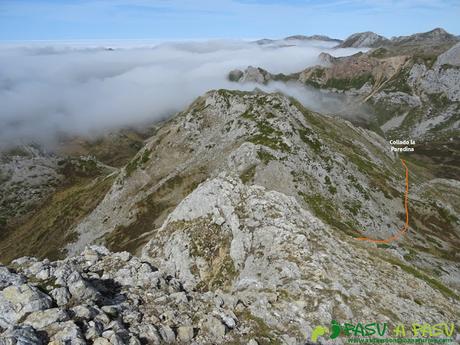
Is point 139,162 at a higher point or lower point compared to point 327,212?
lower

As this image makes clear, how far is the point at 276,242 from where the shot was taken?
39.2 metres

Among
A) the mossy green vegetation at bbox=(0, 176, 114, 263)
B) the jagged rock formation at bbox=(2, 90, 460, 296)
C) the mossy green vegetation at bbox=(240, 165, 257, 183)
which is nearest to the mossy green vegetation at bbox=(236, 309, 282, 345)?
the jagged rock formation at bbox=(2, 90, 460, 296)

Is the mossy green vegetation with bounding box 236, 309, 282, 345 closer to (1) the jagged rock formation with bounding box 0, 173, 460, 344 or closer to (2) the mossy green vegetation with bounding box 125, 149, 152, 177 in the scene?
(1) the jagged rock formation with bounding box 0, 173, 460, 344

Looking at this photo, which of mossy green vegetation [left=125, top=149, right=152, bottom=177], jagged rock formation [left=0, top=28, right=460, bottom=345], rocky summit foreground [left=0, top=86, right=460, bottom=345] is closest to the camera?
rocky summit foreground [left=0, top=86, right=460, bottom=345]

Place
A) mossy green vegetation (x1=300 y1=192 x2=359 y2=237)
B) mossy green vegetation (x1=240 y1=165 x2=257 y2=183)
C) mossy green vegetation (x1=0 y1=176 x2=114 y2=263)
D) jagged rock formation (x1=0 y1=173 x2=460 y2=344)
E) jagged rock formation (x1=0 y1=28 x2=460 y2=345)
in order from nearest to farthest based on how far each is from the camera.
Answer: jagged rock formation (x1=0 y1=173 x2=460 y2=344) < jagged rock formation (x1=0 y1=28 x2=460 y2=345) < mossy green vegetation (x1=300 y1=192 x2=359 y2=237) < mossy green vegetation (x1=240 y1=165 x2=257 y2=183) < mossy green vegetation (x1=0 y1=176 x2=114 y2=263)

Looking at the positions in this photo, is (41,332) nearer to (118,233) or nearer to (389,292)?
(389,292)

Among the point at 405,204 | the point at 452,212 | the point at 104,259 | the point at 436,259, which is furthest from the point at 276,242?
the point at 452,212

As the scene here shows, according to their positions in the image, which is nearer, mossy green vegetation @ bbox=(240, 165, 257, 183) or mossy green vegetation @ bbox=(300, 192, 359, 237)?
mossy green vegetation @ bbox=(300, 192, 359, 237)

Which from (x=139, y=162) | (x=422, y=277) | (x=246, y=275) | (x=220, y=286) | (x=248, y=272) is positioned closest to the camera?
(x=246, y=275)

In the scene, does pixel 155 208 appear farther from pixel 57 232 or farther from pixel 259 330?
pixel 259 330

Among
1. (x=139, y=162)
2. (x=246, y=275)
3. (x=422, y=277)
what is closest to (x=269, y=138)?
A: (x=139, y=162)

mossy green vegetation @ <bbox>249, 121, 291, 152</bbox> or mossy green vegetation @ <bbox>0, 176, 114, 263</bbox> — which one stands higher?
mossy green vegetation @ <bbox>249, 121, 291, 152</bbox>

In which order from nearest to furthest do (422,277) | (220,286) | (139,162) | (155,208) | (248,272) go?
1. (248,272)
2. (220,286)
3. (422,277)
4. (155,208)
5. (139,162)

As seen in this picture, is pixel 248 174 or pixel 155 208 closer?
pixel 248 174
